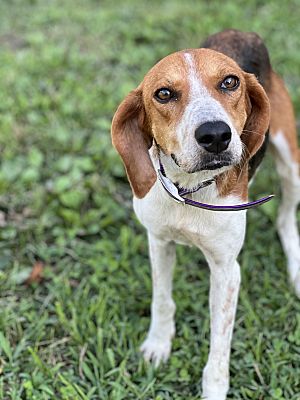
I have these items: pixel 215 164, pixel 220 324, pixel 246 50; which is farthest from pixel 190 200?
pixel 246 50

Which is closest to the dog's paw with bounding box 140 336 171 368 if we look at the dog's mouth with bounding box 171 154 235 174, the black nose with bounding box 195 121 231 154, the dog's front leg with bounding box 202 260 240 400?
the dog's front leg with bounding box 202 260 240 400

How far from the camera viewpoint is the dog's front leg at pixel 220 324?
3.71 m

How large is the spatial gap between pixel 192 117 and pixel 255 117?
67 centimetres

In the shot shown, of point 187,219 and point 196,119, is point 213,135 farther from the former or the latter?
point 187,219

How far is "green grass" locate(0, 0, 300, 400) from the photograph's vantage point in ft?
13.4

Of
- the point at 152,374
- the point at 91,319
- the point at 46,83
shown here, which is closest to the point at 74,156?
the point at 46,83

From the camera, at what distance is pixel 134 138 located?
3396 millimetres

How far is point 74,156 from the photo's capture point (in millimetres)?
5984

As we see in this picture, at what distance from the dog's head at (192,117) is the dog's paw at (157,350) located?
125cm

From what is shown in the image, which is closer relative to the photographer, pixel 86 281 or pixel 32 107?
pixel 86 281

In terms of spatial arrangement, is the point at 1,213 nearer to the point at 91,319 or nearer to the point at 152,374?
the point at 91,319

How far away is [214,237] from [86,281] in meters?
1.66

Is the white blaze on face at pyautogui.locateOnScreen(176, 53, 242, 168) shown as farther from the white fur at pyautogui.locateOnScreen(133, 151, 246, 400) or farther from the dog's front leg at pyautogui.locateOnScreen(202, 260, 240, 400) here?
the dog's front leg at pyautogui.locateOnScreen(202, 260, 240, 400)

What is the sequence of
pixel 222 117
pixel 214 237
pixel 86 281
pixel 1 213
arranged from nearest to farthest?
pixel 222 117 → pixel 214 237 → pixel 86 281 → pixel 1 213
